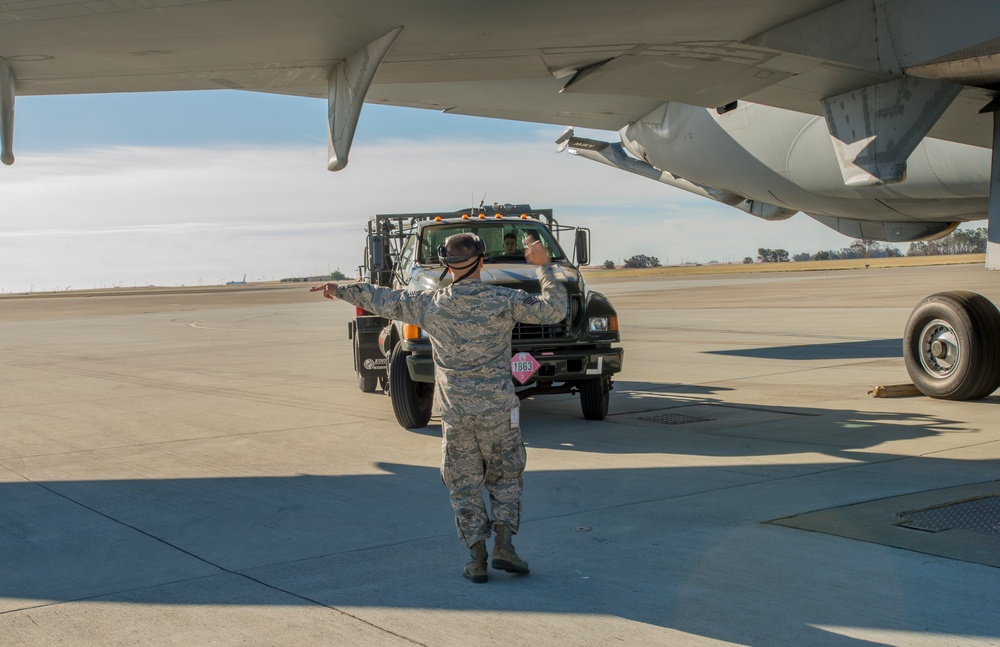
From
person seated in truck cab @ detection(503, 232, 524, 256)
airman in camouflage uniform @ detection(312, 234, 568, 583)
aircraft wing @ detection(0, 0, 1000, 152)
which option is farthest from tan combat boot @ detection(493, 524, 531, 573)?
person seated in truck cab @ detection(503, 232, 524, 256)

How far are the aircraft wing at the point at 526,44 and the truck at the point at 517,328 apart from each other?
1.97 meters

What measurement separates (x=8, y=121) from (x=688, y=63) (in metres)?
5.48

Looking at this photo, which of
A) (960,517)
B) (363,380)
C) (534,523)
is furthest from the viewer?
(363,380)

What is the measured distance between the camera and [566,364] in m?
9.56

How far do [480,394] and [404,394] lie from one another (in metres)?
5.21

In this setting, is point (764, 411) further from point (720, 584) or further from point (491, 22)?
point (720, 584)

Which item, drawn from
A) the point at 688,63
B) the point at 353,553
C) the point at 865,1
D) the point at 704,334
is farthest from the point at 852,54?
the point at 704,334

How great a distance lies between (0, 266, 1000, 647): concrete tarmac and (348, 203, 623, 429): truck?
1.54 feet

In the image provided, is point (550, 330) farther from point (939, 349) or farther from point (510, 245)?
point (939, 349)

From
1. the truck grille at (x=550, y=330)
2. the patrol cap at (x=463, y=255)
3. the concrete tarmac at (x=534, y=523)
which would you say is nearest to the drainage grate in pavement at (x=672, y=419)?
the concrete tarmac at (x=534, y=523)

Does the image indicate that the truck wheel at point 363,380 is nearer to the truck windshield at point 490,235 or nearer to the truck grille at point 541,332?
the truck windshield at point 490,235

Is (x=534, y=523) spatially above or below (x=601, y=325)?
below

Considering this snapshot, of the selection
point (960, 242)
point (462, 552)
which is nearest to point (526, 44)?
point (462, 552)

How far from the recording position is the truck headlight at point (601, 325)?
9750 millimetres
